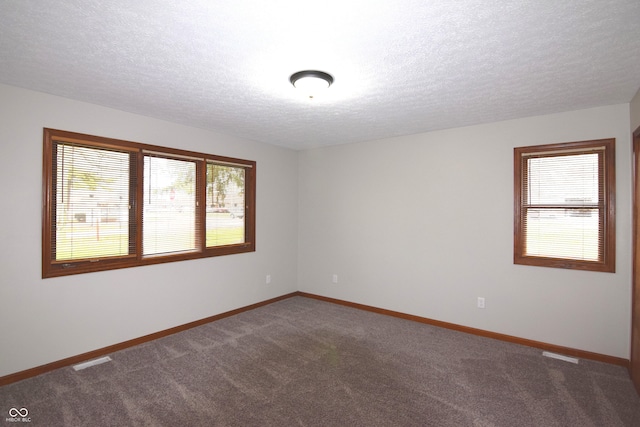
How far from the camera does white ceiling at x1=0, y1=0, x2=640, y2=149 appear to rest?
5.47ft

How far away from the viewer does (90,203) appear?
3166 mm

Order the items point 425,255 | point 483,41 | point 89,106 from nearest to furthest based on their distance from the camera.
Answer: point 483,41
point 89,106
point 425,255

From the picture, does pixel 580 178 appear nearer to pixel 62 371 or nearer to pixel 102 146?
pixel 102 146

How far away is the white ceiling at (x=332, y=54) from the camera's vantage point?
65.6 inches

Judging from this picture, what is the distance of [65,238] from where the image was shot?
301cm

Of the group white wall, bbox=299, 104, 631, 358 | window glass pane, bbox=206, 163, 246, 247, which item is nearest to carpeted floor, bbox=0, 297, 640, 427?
white wall, bbox=299, 104, 631, 358

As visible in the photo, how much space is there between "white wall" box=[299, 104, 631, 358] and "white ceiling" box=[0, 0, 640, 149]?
23.5 inches

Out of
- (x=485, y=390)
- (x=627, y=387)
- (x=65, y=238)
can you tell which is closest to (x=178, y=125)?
(x=65, y=238)

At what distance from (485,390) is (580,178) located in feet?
7.73

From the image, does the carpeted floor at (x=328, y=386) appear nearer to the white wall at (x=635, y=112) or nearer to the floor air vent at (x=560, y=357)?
the floor air vent at (x=560, y=357)

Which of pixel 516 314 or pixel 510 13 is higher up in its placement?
pixel 510 13

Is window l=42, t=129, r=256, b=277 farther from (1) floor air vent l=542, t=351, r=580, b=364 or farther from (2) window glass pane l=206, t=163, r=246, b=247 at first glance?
(1) floor air vent l=542, t=351, r=580, b=364

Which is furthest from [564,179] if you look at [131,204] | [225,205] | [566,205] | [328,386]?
[131,204]

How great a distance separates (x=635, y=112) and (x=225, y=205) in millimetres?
4531
